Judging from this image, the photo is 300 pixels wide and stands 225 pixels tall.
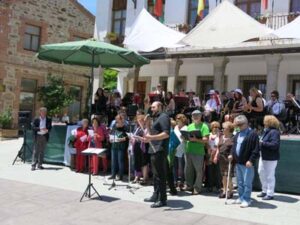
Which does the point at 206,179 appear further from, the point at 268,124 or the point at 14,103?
the point at 14,103

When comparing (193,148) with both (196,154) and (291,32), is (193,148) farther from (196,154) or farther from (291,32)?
(291,32)

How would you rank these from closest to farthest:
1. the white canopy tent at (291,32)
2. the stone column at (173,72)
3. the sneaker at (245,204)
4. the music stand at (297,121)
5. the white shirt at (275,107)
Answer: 1. the sneaker at (245,204)
2. the white shirt at (275,107)
3. the white canopy tent at (291,32)
4. the music stand at (297,121)
5. the stone column at (173,72)

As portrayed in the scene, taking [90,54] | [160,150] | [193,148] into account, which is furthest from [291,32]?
[160,150]

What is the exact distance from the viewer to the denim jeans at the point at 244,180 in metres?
8.07

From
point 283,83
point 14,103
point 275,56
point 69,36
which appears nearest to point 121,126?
point 275,56

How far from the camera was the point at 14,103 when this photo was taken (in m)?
25.7

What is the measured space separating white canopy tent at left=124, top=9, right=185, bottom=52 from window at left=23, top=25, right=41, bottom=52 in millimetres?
12423

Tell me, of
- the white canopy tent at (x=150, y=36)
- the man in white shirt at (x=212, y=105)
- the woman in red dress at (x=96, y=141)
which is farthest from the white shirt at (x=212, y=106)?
the woman in red dress at (x=96, y=141)

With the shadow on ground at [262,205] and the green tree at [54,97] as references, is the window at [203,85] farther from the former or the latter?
the shadow on ground at [262,205]

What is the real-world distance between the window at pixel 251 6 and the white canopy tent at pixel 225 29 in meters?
4.59

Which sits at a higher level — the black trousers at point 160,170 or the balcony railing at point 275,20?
the balcony railing at point 275,20

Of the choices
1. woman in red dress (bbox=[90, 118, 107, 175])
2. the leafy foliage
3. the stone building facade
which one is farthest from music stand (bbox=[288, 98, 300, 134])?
the stone building facade

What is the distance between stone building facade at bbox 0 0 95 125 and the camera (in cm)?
2552

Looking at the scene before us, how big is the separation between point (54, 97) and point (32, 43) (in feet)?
12.1
